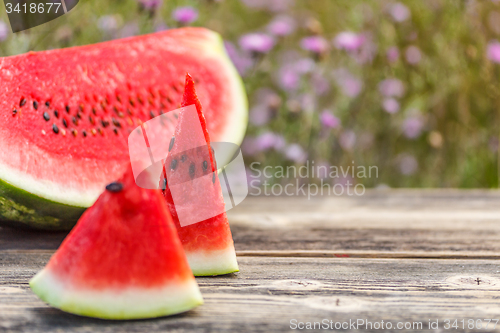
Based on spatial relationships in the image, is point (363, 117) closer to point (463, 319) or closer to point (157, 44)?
point (157, 44)

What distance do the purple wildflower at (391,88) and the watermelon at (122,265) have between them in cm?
168

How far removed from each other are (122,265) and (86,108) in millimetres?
564

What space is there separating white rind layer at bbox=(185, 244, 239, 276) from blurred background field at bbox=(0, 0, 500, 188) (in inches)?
47.8

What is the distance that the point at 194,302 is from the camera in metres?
0.54

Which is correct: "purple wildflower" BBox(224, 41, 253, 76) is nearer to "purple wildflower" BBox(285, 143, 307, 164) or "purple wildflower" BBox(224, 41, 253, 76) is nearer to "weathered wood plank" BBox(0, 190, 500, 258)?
"purple wildflower" BBox(285, 143, 307, 164)

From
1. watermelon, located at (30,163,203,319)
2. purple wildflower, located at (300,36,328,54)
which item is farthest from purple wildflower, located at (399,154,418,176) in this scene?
watermelon, located at (30,163,203,319)

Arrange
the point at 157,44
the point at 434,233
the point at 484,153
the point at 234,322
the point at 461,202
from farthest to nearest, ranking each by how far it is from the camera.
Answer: the point at 484,153 < the point at 461,202 < the point at 157,44 < the point at 434,233 < the point at 234,322

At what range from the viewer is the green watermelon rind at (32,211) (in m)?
0.83

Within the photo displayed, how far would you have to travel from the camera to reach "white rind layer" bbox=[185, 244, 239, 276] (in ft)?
2.33

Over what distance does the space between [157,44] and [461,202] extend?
3.44 ft

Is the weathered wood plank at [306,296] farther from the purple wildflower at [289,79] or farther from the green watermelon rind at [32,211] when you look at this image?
the purple wildflower at [289,79]

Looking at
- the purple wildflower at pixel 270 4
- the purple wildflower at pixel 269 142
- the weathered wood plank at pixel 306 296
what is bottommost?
the weathered wood plank at pixel 306 296

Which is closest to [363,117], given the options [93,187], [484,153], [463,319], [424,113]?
[424,113]

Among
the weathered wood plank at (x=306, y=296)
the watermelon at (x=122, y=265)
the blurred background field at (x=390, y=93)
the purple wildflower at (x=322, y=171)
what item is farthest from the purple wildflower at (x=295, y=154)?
the watermelon at (x=122, y=265)
